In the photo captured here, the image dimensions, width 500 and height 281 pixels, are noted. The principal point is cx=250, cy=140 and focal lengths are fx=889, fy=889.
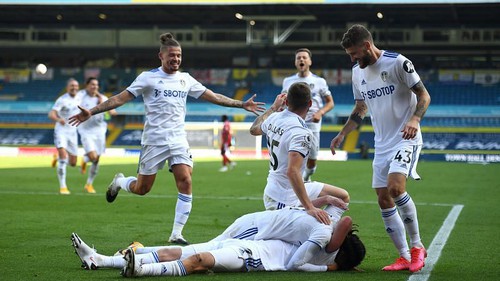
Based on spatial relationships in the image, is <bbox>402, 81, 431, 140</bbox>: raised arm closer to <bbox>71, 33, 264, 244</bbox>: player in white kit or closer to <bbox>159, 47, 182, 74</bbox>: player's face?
<bbox>71, 33, 264, 244</bbox>: player in white kit

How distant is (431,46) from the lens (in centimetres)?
5400

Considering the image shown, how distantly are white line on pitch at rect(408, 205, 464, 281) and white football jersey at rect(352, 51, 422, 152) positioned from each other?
4.19 ft

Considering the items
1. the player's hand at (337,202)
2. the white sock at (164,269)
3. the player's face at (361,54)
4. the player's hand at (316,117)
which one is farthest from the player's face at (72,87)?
the white sock at (164,269)

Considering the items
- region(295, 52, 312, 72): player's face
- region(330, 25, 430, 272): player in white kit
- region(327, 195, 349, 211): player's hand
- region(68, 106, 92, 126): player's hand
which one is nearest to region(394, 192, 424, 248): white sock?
region(330, 25, 430, 272): player in white kit

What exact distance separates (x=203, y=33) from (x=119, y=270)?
50.5 m

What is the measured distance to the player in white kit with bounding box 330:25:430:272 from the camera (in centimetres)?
859

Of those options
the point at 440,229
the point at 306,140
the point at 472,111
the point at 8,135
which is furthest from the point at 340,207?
the point at 8,135

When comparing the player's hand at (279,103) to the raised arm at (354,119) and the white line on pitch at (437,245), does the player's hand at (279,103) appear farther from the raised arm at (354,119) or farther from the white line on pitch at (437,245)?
the white line on pitch at (437,245)

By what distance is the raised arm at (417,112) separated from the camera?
328 inches

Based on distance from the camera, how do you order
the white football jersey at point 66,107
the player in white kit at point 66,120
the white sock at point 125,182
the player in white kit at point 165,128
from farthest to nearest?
the white football jersey at point 66,107
the player in white kit at point 66,120
the white sock at point 125,182
the player in white kit at point 165,128

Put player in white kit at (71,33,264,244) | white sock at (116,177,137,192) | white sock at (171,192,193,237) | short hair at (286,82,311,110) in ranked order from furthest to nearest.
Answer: white sock at (116,177,137,192) → player in white kit at (71,33,264,244) → white sock at (171,192,193,237) → short hair at (286,82,311,110)

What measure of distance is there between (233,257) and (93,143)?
13.1m

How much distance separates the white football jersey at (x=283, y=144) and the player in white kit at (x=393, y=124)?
86cm

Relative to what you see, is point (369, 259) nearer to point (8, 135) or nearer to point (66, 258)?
point (66, 258)
